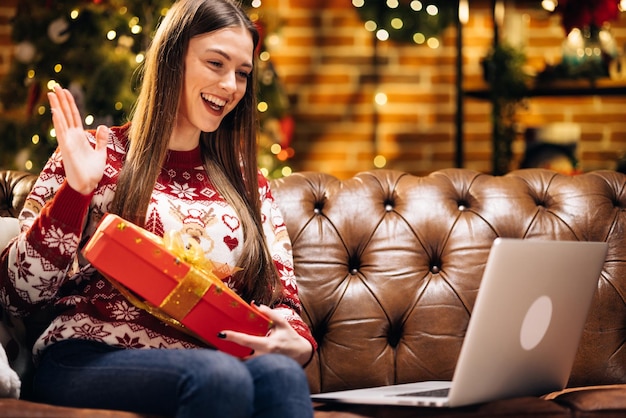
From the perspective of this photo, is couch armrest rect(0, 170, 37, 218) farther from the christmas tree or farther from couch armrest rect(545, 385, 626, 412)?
couch armrest rect(545, 385, 626, 412)

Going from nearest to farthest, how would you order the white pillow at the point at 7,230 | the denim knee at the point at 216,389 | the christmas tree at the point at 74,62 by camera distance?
→ 1. the denim knee at the point at 216,389
2. the white pillow at the point at 7,230
3. the christmas tree at the point at 74,62

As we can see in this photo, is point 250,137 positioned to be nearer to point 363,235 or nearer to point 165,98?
point 165,98

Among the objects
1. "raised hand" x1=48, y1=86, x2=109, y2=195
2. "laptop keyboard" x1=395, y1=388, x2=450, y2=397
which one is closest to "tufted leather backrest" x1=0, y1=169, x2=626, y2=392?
"laptop keyboard" x1=395, y1=388, x2=450, y2=397

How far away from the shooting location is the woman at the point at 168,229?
5.29 ft

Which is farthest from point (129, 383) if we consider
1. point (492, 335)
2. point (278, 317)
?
point (492, 335)

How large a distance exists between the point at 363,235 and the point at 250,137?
15.2 inches

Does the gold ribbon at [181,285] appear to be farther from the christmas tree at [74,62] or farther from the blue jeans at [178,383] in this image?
the christmas tree at [74,62]

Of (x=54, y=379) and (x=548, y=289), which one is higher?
(x=548, y=289)

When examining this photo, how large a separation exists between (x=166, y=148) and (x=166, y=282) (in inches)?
14.8

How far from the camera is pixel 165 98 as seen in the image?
1.95 m

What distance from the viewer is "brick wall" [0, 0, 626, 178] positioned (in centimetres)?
388

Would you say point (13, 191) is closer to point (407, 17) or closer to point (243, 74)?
point (243, 74)

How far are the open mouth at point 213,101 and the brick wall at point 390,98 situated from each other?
6.34 feet

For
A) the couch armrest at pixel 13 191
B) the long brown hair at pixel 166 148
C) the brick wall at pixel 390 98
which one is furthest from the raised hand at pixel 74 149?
the brick wall at pixel 390 98
